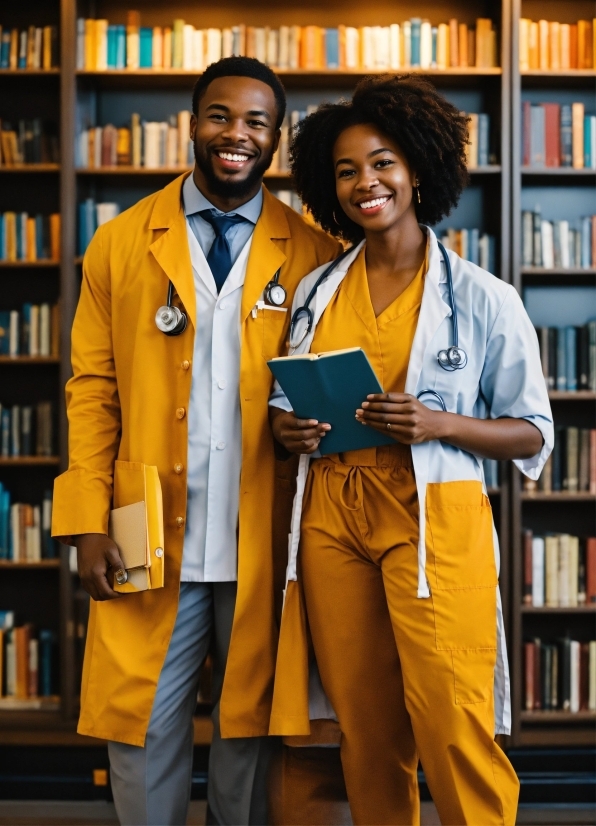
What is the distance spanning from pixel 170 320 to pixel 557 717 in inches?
96.5

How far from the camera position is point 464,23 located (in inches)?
145

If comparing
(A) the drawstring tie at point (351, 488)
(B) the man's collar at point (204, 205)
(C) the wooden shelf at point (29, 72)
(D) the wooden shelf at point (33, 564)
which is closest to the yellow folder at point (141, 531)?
(A) the drawstring tie at point (351, 488)

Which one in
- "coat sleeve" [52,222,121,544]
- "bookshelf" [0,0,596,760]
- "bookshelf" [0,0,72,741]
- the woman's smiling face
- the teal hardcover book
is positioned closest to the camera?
the teal hardcover book

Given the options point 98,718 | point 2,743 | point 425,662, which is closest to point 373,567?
point 425,662

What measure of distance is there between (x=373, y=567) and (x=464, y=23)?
2848mm

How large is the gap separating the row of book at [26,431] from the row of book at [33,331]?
229mm

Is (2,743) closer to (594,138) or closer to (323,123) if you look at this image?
(323,123)

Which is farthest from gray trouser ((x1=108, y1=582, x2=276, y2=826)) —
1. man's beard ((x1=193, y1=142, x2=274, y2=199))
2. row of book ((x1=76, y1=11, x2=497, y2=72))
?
row of book ((x1=76, y1=11, x2=497, y2=72))

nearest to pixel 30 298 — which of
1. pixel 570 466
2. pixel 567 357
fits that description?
pixel 567 357

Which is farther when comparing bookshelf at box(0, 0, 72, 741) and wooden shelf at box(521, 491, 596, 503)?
bookshelf at box(0, 0, 72, 741)

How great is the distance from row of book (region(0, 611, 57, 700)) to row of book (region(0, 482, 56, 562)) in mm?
308

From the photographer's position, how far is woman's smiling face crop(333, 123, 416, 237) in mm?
1814

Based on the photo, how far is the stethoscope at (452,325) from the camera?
169 cm

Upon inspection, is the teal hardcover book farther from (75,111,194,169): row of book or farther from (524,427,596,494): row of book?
(75,111,194,169): row of book
